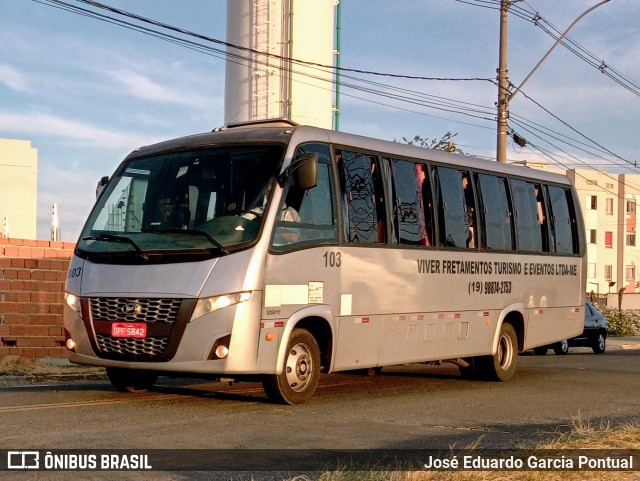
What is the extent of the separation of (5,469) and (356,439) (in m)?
3.15

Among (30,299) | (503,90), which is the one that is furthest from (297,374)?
(503,90)

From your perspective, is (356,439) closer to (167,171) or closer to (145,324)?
(145,324)

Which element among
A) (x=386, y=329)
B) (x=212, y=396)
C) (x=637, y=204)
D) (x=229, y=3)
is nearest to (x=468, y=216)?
(x=386, y=329)

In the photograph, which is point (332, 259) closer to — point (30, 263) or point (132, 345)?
point (132, 345)

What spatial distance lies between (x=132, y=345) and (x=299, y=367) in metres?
1.83

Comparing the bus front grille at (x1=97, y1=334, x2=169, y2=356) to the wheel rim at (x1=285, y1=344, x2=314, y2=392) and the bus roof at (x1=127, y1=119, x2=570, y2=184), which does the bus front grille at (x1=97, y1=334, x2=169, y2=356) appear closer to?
the wheel rim at (x1=285, y1=344, x2=314, y2=392)

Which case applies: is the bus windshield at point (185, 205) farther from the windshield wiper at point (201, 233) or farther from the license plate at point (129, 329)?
the license plate at point (129, 329)

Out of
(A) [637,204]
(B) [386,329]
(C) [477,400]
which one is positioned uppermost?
(A) [637,204]

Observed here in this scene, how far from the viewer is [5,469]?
7.76 metres

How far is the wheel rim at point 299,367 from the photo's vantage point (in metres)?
11.9

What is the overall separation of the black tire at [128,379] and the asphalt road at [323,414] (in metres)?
0.15

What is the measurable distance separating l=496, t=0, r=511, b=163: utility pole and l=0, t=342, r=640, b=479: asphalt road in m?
13.2

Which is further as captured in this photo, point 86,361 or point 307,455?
point 86,361

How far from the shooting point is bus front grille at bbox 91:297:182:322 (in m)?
11.2
